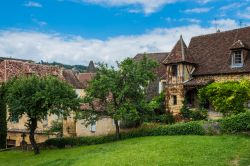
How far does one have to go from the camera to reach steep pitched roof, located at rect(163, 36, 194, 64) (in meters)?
45.4

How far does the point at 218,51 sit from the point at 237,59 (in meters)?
3.69

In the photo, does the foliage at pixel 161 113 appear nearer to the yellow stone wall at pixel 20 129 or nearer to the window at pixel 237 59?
the window at pixel 237 59

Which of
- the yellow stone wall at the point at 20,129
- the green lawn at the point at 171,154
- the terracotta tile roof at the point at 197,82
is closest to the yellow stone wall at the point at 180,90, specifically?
the terracotta tile roof at the point at 197,82

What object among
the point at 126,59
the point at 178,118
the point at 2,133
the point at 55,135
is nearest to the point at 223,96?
the point at 178,118

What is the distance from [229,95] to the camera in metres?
40.0

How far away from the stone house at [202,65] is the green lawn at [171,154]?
12714 millimetres

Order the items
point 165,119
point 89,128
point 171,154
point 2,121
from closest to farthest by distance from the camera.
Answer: point 171,154
point 165,119
point 89,128
point 2,121

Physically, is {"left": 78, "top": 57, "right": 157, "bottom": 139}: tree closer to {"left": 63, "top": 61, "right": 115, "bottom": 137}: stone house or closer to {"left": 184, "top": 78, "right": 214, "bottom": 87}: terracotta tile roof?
{"left": 184, "top": 78, "right": 214, "bottom": 87}: terracotta tile roof

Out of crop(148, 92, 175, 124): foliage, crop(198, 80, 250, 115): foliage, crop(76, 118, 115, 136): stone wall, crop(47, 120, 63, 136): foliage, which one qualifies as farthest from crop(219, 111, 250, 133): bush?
crop(47, 120, 63, 136): foliage

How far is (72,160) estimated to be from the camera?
102 ft

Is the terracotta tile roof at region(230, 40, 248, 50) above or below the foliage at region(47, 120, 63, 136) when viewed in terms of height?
above

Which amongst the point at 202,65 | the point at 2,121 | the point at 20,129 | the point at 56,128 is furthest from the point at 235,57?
the point at 20,129

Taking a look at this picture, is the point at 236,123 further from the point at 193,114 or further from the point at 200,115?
the point at 193,114

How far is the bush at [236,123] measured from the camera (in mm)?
32369
